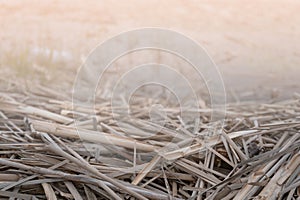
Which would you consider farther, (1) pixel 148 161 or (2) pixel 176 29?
(2) pixel 176 29

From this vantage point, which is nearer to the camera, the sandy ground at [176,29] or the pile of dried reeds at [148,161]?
the pile of dried reeds at [148,161]

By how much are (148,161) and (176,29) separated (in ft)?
7.11

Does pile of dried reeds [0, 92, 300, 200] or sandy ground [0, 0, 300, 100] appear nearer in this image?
pile of dried reeds [0, 92, 300, 200]

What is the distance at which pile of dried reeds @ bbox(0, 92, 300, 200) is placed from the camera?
99cm

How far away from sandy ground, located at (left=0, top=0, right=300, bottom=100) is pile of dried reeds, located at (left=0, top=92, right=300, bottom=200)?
1.28 meters

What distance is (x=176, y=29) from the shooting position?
318 centimetres

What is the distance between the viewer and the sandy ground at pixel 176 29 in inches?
105

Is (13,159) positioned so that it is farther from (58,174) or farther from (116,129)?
(116,129)

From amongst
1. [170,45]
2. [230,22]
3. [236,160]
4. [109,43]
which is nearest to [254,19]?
[230,22]

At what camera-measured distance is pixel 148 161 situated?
1.12 m

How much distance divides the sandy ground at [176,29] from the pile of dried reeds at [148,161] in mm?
1276

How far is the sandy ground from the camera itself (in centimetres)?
267

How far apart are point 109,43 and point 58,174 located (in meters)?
1.91

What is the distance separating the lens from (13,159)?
1.06 meters
